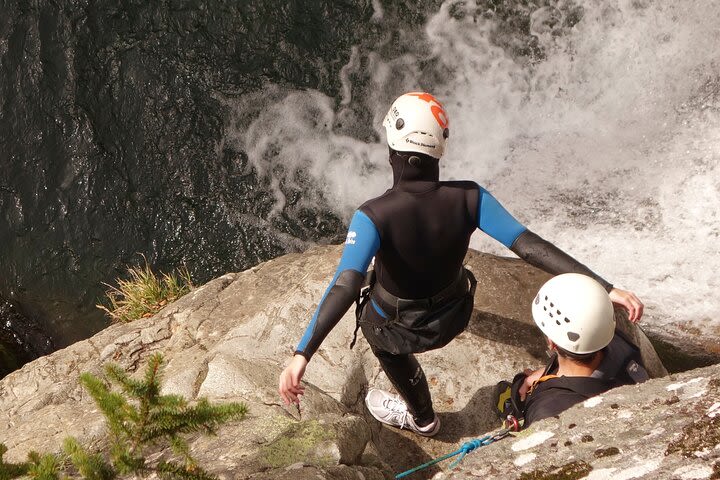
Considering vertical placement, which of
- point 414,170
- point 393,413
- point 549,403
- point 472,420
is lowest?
point 472,420

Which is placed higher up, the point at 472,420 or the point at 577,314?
the point at 577,314

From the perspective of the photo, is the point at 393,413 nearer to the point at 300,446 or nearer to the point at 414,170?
the point at 300,446

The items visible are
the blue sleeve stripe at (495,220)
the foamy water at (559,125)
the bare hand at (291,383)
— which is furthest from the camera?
the foamy water at (559,125)

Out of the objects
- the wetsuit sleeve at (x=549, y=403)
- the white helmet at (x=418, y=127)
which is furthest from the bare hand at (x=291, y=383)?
the white helmet at (x=418, y=127)

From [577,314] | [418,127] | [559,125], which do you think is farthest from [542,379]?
[559,125]

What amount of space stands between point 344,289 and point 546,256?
1.16 meters

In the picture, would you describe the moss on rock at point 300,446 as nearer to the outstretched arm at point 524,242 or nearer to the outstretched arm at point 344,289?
the outstretched arm at point 344,289

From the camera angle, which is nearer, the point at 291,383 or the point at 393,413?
the point at 291,383

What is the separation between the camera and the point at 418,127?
13.3 ft

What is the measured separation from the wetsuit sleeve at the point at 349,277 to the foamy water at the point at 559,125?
4782mm

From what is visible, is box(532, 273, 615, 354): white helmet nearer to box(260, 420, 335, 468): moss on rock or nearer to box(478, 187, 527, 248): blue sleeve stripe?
box(478, 187, 527, 248): blue sleeve stripe

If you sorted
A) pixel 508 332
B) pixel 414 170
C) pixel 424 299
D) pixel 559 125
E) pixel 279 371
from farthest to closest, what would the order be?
pixel 559 125, pixel 508 332, pixel 279 371, pixel 424 299, pixel 414 170

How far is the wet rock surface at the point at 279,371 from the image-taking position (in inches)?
160

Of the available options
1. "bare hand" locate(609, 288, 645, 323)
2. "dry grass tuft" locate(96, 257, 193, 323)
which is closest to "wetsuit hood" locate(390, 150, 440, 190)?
"bare hand" locate(609, 288, 645, 323)
